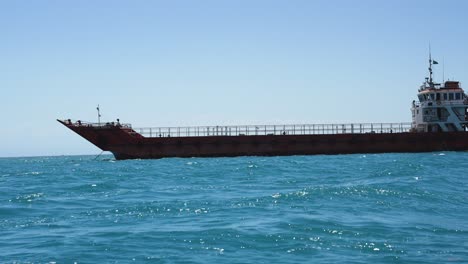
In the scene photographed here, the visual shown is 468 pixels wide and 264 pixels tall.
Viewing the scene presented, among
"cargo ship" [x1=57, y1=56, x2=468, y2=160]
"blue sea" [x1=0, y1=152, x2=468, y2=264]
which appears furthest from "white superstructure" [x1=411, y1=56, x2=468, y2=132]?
"blue sea" [x1=0, y1=152, x2=468, y2=264]

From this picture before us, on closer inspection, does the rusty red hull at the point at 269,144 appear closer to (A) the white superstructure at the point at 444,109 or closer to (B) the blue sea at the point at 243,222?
(A) the white superstructure at the point at 444,109

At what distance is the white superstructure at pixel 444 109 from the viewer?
56.7 meters

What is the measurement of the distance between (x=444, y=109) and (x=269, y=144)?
60.3 ft

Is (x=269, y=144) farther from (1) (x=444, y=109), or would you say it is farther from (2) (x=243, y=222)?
(2) (x=243, y=222)

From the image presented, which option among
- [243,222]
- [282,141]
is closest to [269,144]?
[282,141]

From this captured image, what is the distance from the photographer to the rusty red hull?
2148 inches

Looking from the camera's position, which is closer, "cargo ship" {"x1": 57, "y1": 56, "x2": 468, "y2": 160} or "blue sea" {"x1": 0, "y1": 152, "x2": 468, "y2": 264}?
"blue sea" {"x1": 0, "y1": 152, "x2": 468, "y2": 264}

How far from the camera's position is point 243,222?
14547 mm

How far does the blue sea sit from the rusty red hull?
2884cm

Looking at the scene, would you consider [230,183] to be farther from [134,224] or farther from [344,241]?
[344,241]

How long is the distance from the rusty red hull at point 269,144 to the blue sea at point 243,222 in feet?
94.6

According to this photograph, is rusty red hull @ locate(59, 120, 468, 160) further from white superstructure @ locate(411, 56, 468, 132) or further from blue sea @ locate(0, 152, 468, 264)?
blue sea @ locate(0, 152, 468, 264)

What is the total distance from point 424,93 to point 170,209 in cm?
4611

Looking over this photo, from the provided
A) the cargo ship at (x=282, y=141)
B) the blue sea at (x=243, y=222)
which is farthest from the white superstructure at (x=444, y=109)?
the blue sea at (x=243, y=222)
